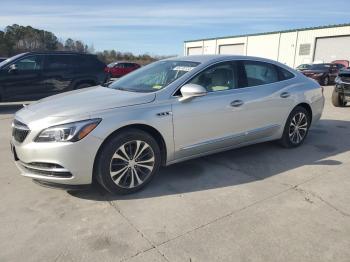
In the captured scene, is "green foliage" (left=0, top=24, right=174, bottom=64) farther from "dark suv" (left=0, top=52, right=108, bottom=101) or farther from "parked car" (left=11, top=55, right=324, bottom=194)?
"parked car" (left=11, top=55, right=324, bottom=194)

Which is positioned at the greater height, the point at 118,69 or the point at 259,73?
the point at 259,73

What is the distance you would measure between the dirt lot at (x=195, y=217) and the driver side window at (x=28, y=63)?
18.2ft

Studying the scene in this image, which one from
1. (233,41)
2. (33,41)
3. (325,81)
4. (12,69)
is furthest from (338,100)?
(33,41)

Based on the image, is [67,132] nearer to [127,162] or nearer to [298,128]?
[127,162]

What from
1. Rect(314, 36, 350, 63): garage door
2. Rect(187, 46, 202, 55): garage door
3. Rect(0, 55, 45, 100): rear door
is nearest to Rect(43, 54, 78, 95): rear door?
Rect(0, 55, 45, 100): rear door

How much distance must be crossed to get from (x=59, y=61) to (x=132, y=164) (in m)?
7.38

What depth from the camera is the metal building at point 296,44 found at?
30.3 metres

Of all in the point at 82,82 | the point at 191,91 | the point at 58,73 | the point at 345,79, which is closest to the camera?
the point at 191,91

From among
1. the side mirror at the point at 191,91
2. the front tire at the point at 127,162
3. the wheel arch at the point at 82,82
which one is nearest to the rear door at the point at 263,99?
the side mirror at the point at 191,91

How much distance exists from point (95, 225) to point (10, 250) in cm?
73

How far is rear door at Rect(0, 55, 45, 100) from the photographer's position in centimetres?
942

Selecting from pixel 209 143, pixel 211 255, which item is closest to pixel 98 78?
pixel 209 143

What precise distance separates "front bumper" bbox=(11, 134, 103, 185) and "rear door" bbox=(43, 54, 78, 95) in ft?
A: 22.4

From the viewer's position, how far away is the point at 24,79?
9.59 m
